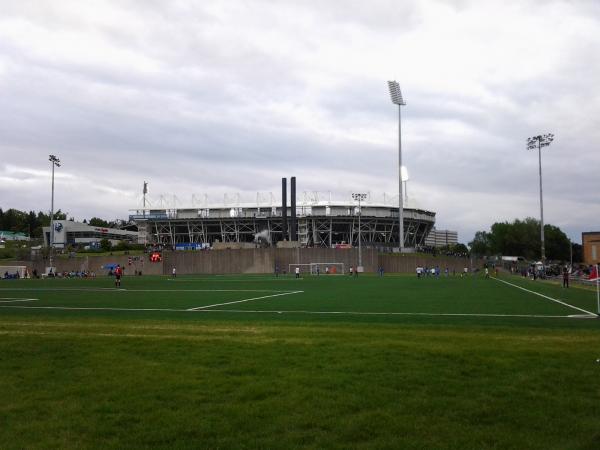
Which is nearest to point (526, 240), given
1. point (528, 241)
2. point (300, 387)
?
point (528, 241)

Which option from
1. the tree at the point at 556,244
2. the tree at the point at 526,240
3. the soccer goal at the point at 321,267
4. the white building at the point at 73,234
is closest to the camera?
the soccer goal at the point at 321,267

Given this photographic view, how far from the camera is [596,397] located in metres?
7.29

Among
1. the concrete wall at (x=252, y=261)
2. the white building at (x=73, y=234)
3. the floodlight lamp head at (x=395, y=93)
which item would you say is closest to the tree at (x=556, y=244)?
the concrete wall at (x=252, y=261)

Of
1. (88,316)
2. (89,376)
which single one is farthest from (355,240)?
(89,376)

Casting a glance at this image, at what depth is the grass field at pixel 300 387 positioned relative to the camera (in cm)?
593

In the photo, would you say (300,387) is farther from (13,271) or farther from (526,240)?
(526,240)

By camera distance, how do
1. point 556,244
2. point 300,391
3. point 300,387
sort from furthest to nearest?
point 556,244
point 300,387
point 300,391

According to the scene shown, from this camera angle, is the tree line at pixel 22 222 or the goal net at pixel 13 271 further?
the tree line at pixel 22 222

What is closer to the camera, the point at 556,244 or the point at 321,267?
the point at 321,267

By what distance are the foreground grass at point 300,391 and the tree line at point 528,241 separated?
137825mm

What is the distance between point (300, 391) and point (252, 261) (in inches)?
3543

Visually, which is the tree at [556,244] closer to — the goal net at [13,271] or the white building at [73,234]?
the white building at [73,234]

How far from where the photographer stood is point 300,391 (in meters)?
7.60

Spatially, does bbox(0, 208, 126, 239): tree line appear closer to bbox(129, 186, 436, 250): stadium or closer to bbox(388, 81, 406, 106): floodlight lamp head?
bbox(129, 186, 436, 250): stadium
